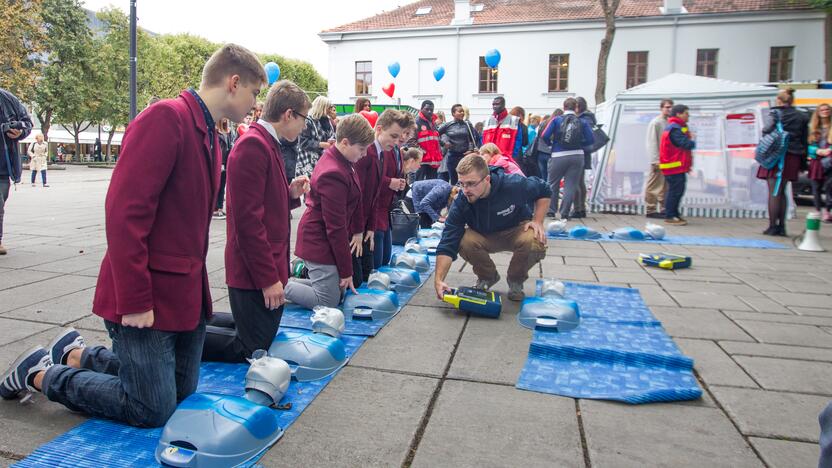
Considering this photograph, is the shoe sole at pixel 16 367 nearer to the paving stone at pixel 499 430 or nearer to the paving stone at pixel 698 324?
the paving stone at pixel 499 430

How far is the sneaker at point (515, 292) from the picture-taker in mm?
5129

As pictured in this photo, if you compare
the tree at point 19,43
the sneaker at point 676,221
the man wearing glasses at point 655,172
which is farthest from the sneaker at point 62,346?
the tree at point 19,43

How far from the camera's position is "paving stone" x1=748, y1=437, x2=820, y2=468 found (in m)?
2.47

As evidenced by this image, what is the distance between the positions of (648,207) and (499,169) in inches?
300

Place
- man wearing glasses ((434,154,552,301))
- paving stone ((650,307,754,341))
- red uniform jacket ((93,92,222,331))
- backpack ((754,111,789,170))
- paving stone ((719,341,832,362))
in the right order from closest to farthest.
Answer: red uniform jacket ((93,92,222,331))
paving stone ((719,341,832,362))
paving stone ((650,307,754,341))
man wearing glasses ((434,154,552,301))
backpack ((754,111,789,170))

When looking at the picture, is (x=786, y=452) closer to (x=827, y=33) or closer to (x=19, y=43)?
(x=827, y=33)

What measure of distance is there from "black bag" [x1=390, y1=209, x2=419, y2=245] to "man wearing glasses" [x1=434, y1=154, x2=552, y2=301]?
276cm

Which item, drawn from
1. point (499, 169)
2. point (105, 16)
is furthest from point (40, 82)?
point (499, 169)

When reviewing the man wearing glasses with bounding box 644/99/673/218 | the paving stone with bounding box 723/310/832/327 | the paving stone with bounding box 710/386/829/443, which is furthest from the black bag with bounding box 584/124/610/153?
the paving stone with bounding box 710/386/829/443

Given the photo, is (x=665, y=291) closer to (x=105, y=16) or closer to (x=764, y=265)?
(x=764, y=265)

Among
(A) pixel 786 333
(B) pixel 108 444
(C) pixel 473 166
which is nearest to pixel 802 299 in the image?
(A) pixel 786 333

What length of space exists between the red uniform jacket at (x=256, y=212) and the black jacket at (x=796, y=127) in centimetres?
833

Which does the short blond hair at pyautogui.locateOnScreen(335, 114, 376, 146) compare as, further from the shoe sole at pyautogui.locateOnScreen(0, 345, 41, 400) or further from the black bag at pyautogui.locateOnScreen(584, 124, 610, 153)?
the black bag at pyautogui.locateOnScreen(584, 124, 610, 153)

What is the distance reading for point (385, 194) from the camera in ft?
19.5
